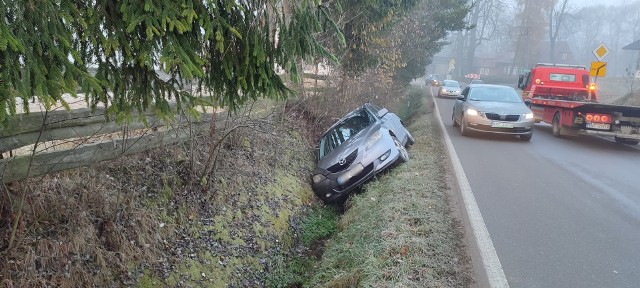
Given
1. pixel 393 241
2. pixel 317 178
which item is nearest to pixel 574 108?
pixel 317 178

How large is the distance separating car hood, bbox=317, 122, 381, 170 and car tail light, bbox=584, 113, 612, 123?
6.92 metres

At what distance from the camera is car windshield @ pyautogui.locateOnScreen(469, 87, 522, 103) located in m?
12.8

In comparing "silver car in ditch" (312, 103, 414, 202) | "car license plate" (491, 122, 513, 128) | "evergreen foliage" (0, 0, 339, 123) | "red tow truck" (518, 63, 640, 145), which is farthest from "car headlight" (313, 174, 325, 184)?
"red tow truck" (518, 63, 640, 145)

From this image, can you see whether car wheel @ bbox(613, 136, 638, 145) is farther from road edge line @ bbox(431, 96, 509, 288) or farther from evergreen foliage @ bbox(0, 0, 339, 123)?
evergreen foliage @ bbox(0, 0, 339, 123)

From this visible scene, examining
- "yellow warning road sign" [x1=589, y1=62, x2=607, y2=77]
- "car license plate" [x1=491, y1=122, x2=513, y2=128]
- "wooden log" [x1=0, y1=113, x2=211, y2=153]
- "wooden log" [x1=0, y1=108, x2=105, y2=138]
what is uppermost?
"yellow warning road sign" [x1=589, y1=62, x2=607, y2=77]

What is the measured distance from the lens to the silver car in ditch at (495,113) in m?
11.4

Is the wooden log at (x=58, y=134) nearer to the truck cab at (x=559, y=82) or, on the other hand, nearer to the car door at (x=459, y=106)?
the car door at (x=459, y=106)

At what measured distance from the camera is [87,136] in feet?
15.3

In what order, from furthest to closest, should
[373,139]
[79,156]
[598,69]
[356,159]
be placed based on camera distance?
[598,69], [373,139], [356,159], [79,156]

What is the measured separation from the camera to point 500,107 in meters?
12.0

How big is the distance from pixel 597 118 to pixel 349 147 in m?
7.76

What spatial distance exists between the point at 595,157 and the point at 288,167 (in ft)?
22.8

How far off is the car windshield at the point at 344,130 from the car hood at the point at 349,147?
0.37 meters

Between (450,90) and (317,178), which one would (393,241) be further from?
(450,90)
